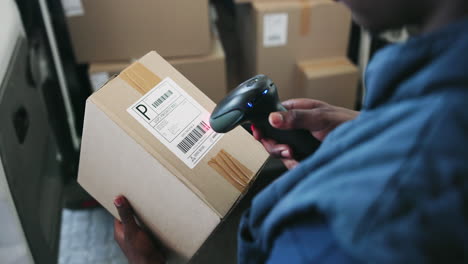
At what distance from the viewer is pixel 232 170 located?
2.43 feet

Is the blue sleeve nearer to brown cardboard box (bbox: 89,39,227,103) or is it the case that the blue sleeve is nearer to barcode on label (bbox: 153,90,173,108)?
barcode on label (bbox: 153,90,173,108)

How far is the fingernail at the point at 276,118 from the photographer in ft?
2.29

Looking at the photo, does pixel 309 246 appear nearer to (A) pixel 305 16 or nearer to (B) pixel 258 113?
(B) pixel 258 113

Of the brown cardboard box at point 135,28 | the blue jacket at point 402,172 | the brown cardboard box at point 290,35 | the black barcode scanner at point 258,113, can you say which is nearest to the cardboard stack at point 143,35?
the brown cardboard box at point 135,28

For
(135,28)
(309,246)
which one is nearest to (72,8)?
(135,28)

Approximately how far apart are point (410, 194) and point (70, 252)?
1313mm

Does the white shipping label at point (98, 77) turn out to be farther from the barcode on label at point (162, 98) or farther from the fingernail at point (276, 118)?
the fingernail at point (276, 118)

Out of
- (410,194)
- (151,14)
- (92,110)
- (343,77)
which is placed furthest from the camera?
(343,77)

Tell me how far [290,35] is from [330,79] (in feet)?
0.68

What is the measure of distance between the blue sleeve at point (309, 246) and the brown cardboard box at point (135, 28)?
106cm

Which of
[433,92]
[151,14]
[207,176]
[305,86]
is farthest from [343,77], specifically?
[433,92]

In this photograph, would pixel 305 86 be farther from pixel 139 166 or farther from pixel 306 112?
pixel 139 166

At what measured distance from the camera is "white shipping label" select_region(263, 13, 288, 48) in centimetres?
145

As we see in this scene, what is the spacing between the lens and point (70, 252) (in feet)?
4.72
